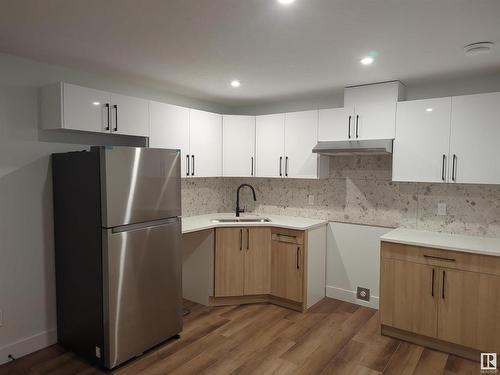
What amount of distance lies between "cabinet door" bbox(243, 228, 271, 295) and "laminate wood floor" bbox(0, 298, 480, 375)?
0.34 meters

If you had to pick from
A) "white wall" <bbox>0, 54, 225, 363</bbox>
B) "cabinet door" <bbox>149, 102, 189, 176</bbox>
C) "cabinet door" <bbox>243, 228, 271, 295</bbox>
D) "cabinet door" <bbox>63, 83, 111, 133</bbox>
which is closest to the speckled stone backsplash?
"cabinet door" <bbox>149, 102, 189, 176</bbox>

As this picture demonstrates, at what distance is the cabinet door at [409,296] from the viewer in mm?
2902

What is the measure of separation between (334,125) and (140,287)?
95.2 inches

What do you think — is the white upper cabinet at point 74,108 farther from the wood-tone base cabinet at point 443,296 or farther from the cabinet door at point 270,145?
the wood-tone base cabinet at point 443,296

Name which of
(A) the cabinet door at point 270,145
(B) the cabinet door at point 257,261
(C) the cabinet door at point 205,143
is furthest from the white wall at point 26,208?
(A) the cabinet door at point 270,145

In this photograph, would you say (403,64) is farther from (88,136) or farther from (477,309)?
(88,136)

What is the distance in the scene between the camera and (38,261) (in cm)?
288

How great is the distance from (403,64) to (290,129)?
1442mm

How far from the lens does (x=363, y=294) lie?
3.84 metres

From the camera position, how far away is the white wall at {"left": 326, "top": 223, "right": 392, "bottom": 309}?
375 centimetres

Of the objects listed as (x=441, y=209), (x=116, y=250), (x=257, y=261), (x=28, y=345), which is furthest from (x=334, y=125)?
(x=28, y=345)

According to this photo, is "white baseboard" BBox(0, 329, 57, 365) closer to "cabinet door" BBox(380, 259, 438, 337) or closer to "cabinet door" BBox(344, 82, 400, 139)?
"cabinet door" BBox(380, 259, 438, 337)

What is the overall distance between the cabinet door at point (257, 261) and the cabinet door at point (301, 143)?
0.76 metres

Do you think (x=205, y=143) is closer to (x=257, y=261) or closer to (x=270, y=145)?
(x=270, y=145)
